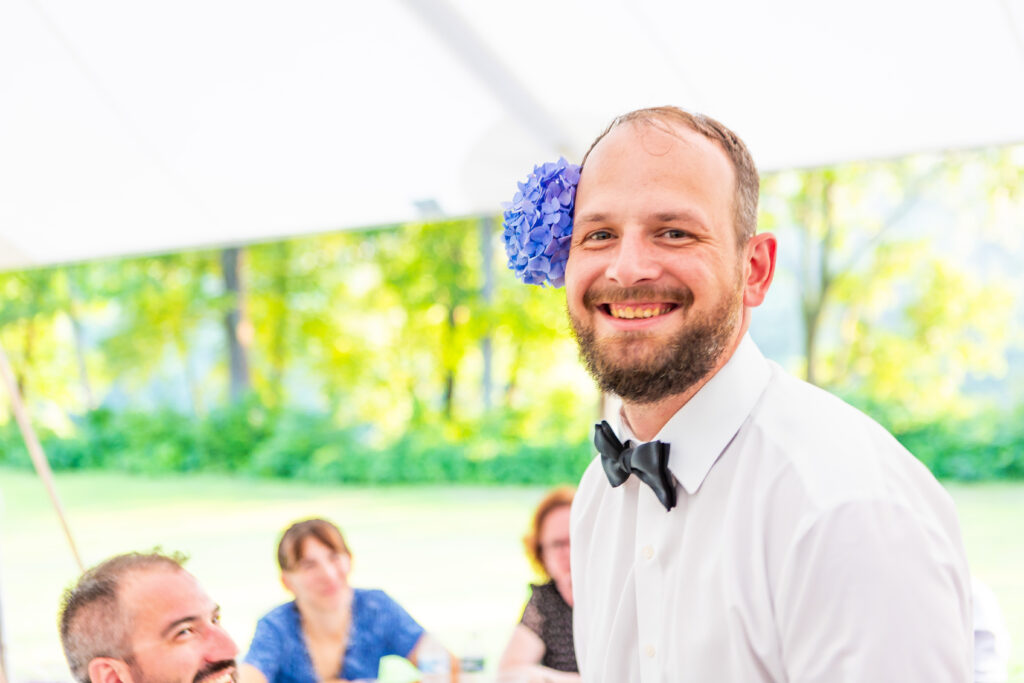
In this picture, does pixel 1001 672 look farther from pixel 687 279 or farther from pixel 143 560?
Answer: pixel 143 560

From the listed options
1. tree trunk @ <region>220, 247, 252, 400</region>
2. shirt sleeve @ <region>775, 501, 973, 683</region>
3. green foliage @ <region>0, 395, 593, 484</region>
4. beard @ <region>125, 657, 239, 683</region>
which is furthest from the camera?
tree trunk @ <region>220, 247, 252, 400</region>

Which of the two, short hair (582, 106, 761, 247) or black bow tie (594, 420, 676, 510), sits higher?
short hair (582, 106, 761, 247)

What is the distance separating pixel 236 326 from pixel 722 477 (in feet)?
53.8

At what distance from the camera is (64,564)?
11781 millimetres

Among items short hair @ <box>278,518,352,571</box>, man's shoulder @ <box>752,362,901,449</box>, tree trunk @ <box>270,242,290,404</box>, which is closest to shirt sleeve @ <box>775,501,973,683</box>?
man's shoulder @ <box>752,362,901,449</box>

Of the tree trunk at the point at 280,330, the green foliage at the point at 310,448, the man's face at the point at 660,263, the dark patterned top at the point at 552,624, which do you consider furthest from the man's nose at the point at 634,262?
the tree trunk at the point at 280,330

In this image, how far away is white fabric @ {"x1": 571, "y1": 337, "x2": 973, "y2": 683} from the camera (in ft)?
3.48

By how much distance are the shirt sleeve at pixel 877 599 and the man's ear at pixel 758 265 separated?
1.30ft

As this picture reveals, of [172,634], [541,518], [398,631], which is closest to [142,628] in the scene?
[172,634]

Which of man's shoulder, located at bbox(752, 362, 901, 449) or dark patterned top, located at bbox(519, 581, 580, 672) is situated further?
dark patterned top, located at bbox(519, 581, 580, 672)

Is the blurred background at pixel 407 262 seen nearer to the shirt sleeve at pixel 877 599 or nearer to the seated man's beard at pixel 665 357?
the seated man's beard at pixel 665 357

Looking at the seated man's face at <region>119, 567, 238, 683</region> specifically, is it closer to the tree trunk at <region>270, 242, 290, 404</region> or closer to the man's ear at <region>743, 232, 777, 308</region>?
the man's ear at <region>743, 232, 777, 308</region>

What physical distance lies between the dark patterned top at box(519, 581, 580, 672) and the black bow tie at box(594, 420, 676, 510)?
2.14m

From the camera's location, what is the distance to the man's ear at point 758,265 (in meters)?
1.37
